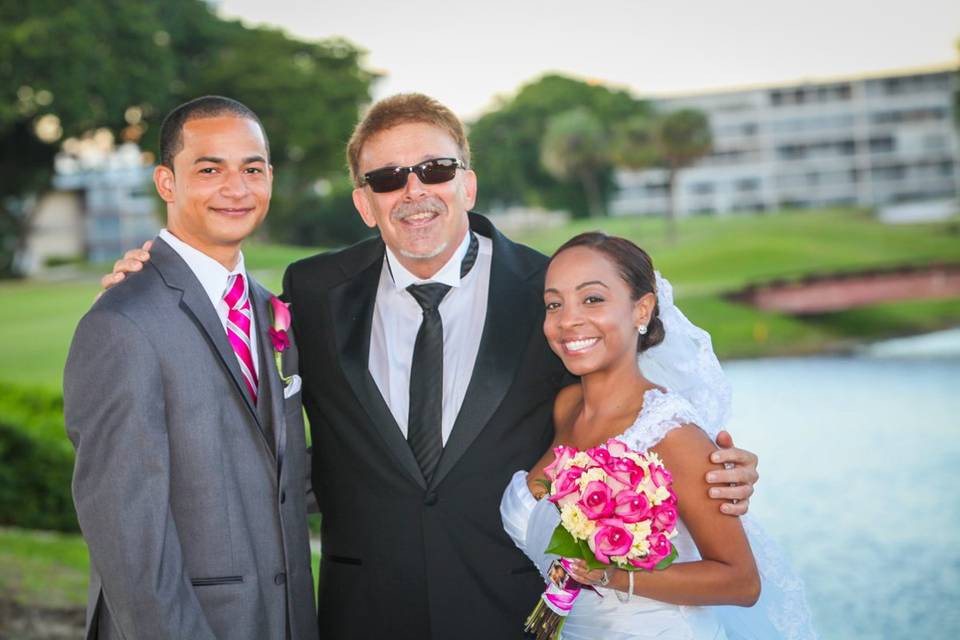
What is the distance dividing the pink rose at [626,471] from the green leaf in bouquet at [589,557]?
0.58 ft

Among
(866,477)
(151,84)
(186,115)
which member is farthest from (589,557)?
(151,84)

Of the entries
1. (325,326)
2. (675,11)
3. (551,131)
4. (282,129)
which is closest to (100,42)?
(282,129)

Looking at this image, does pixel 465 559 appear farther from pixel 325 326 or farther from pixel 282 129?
pixel 282 129

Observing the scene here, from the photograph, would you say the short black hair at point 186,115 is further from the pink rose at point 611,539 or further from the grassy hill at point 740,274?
the grassy hill at point 740,274

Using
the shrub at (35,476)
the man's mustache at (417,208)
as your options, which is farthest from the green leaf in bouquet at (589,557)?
the shrub at (35,476)

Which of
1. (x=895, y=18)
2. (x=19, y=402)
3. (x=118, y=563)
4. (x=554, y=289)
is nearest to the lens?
(x=118, y=563)

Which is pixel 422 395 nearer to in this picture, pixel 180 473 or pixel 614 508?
pixel 180 473

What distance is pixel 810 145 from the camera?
48.5 metres

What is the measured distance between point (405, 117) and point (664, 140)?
3453 cm

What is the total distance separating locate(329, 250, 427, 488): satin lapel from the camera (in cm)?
306

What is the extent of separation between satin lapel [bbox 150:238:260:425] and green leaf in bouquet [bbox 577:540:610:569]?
93cm

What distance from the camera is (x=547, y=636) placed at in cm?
289

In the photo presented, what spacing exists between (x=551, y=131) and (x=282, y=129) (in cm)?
1220

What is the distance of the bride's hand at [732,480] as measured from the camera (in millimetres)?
2617
